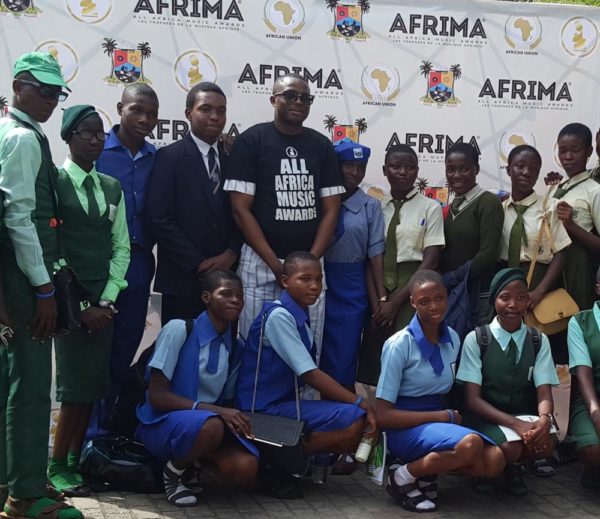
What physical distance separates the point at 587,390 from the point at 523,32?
2.60 m

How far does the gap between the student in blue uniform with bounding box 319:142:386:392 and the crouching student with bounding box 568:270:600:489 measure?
1.13 metres

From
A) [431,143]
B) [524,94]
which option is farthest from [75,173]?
[524,94]

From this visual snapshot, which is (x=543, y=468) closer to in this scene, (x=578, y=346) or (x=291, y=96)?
(x=578, y=346)

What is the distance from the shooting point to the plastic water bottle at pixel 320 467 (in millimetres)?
4332

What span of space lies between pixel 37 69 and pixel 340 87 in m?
2.38

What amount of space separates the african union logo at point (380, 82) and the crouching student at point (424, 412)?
1654 millimetres

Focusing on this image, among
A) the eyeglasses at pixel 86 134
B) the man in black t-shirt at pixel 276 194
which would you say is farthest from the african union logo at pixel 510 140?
the eyeglasses at pixel 86 134

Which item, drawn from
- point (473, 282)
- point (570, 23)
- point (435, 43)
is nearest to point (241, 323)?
point (473, 282)

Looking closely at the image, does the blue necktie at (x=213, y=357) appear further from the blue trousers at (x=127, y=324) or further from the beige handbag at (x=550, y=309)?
the beige handbag at (x=550, y=309)

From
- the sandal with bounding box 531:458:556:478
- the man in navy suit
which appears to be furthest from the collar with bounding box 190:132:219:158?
the sandal with bounding box 531:458:556:478

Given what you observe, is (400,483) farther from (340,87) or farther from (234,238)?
(340,87)

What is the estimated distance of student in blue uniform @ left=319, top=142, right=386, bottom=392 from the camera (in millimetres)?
4895

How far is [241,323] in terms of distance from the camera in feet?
15.5

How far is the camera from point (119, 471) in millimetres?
4191
